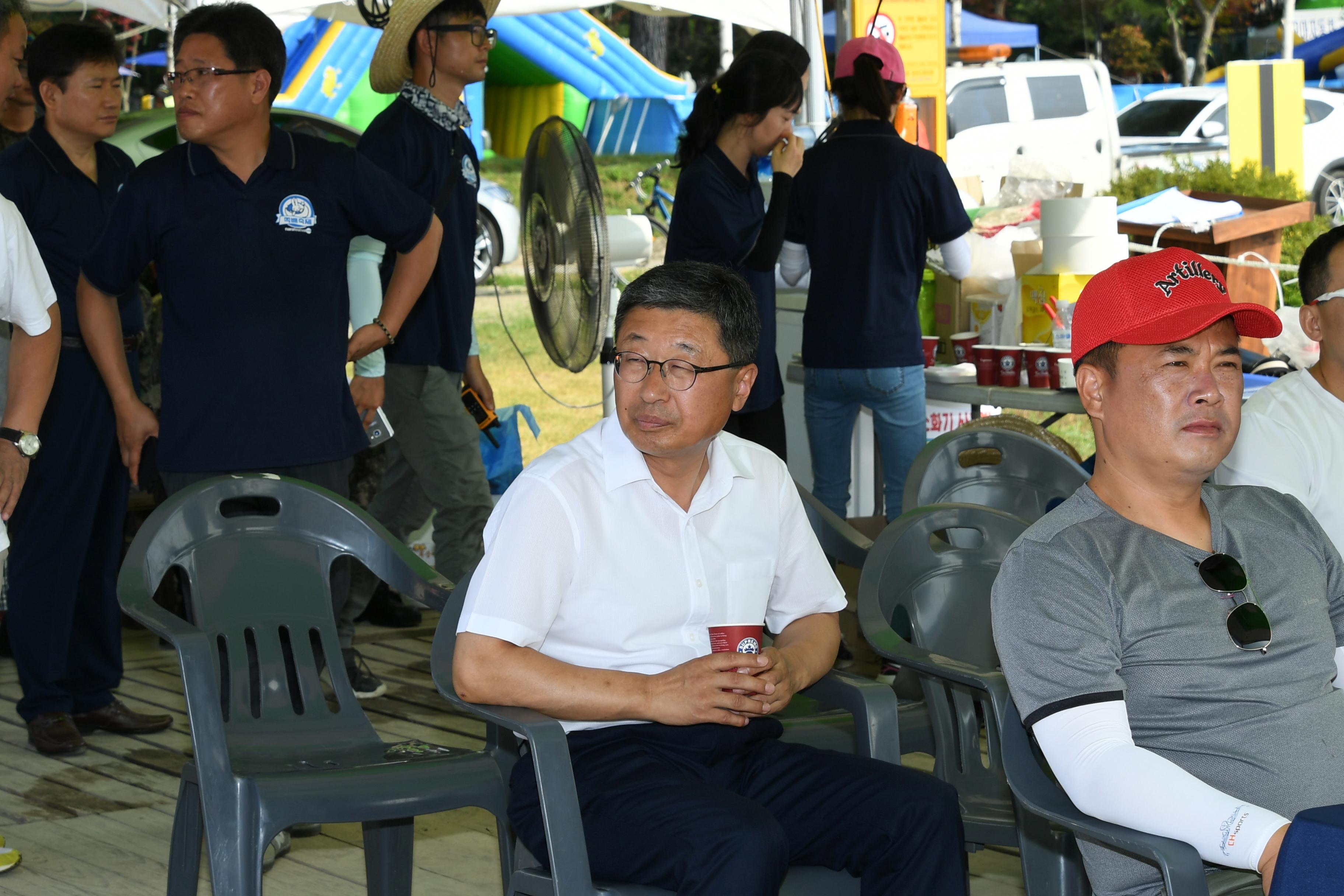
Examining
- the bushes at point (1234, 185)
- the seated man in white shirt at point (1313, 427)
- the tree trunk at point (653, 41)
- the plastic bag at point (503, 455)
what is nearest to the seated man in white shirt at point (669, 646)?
the seated man in white shirt at point (1313, 427)

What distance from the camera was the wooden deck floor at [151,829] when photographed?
3.16 meters

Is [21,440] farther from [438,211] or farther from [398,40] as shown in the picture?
[398,40]

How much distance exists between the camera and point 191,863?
260 centimetres

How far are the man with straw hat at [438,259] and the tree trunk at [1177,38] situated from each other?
23026 mm

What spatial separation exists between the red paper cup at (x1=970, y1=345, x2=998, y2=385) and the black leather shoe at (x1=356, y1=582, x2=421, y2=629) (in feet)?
7.15

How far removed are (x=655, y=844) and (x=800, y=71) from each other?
112 inches

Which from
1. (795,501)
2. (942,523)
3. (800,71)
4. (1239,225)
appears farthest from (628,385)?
(1239,225)

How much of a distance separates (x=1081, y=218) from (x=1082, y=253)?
116 mm

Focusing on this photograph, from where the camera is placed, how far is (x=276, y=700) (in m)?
2.78

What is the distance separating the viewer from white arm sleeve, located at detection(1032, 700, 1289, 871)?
67.7 inches

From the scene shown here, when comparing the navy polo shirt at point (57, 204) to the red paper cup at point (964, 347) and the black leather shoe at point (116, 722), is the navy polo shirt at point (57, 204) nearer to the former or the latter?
the black leather shoe at point (116, 722)

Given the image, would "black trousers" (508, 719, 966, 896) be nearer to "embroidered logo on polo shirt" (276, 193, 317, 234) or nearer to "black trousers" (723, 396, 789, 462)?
"embroidered logo on polo shirt" (276, 193, 317, 234)

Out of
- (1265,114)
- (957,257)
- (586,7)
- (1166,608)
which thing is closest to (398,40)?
(957,257)

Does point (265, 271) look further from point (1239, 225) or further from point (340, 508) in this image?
point (1239, 225)
